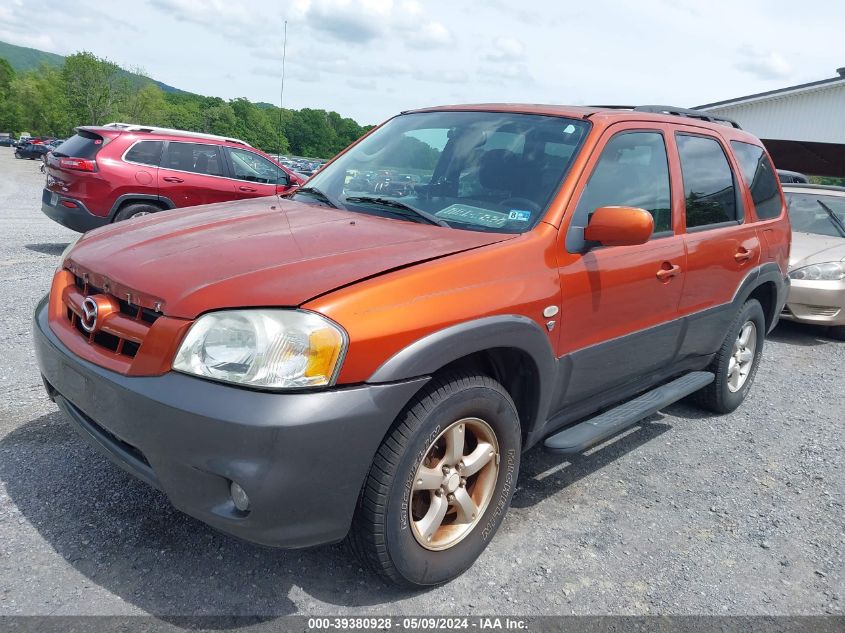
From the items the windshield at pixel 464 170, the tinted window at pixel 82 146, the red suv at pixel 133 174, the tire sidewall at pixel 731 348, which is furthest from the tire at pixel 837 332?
the tinted window at pixel 82 146

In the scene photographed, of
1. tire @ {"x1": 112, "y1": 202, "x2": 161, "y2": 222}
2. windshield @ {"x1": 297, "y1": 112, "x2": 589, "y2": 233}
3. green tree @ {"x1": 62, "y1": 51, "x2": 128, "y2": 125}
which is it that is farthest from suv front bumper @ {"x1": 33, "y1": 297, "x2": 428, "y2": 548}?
green tree @ {"x1": 62, "y1": 51, "x2": 128, "y2": 125}

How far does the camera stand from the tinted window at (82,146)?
350 inches

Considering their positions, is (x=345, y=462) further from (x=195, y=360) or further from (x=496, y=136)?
(x=496, y=136)

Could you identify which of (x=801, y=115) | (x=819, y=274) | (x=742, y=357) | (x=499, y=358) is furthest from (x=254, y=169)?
(x=801, y=115)

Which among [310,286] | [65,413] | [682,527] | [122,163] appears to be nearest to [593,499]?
[682,527]

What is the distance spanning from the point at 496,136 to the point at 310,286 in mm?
1584

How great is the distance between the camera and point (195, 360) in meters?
2.20

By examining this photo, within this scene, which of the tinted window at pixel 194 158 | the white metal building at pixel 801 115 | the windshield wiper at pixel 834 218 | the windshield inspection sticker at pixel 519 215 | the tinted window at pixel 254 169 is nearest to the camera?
the windshield inspection sticker at pixel 519 215

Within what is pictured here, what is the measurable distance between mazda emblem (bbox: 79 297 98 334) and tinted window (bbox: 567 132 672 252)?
1867mm

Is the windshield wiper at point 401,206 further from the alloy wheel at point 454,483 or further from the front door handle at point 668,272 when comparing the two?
the front door handle at point 668,272

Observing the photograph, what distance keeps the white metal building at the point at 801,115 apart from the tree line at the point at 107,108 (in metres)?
11.9

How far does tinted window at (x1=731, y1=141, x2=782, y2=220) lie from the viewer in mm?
4508

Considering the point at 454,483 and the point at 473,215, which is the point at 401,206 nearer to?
the point at 473,215

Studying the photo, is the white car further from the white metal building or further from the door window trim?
the white metal building
